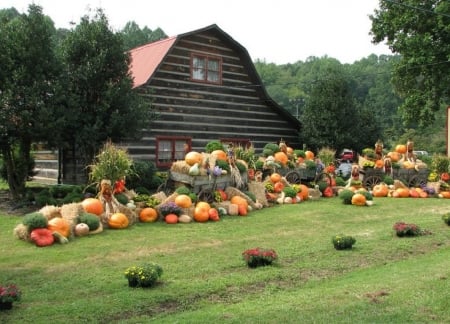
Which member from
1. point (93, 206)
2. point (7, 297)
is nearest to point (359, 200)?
point (93, 206)

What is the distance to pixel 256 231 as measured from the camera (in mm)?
11906

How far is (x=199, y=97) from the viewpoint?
24500 millimetres

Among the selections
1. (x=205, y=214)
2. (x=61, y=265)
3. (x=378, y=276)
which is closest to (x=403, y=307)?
(x=378, y=276)

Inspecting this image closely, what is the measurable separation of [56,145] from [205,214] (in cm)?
601

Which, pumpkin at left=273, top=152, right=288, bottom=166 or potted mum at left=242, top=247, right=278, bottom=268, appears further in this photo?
pumpkin at left=273, top=152, right=288, bottom=166

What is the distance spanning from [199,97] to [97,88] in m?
8.45

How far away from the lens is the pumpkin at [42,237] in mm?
10023

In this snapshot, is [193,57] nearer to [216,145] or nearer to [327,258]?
[216,145]

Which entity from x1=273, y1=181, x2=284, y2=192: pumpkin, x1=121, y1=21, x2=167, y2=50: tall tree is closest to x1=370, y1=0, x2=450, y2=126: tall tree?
x1=273, y1=181, x2=284, y2=192: pumpkin

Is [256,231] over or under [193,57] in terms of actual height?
under

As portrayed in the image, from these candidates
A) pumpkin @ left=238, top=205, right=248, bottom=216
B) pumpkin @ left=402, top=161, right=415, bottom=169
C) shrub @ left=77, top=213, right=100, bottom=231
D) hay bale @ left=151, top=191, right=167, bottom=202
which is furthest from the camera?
pumpkin @ left=402, top=161, right=415, bottom=169

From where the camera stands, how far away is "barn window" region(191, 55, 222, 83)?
24406 mm

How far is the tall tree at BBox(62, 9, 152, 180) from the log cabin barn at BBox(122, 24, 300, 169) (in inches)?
168

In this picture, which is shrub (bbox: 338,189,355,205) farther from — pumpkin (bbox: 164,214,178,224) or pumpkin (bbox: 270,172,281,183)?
pumpkin (bbox: 164,214,178,224)
